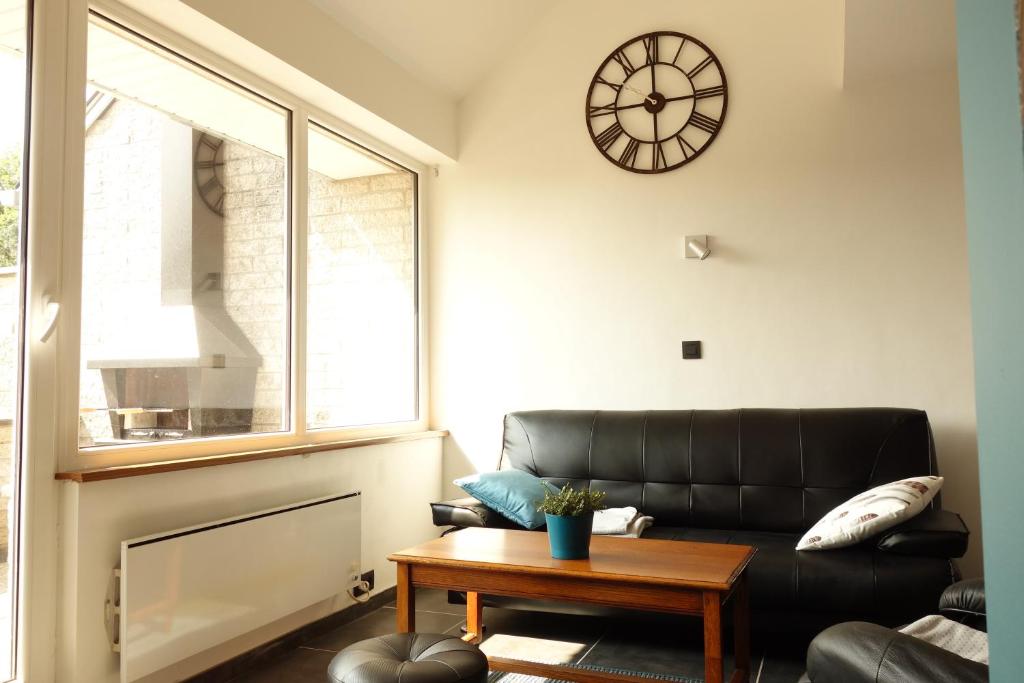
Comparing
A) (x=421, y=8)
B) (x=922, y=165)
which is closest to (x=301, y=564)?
(x=421, y=8)

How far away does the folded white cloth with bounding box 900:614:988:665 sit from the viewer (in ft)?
6.48

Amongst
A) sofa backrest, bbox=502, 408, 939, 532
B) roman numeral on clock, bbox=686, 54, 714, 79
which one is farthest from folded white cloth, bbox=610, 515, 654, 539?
roman numeral on clock, bbox=686, 54, 714, 79

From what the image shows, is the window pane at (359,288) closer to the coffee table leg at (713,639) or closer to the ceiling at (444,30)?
the ceiling at (444,30)

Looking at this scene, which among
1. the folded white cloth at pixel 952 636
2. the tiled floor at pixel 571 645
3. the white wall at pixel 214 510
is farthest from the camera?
the tiled floor at pixel 571 645

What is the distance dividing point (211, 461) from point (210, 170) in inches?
45.9

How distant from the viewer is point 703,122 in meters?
4.14

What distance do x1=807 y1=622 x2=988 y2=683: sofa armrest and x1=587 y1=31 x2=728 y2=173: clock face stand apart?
284 centimetres

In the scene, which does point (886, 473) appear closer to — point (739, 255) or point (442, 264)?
point (739, 255)

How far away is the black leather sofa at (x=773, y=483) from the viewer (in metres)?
2.84

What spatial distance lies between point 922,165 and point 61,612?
3868 millimetres

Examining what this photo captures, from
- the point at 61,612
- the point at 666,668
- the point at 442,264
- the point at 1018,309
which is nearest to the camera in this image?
the point at 1018,309

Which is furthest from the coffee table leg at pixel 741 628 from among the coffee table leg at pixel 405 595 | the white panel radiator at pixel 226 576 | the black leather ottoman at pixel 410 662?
the white panel radiator at pixel 226 576

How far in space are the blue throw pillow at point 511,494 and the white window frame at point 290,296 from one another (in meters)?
0.80

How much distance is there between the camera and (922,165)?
373cm
